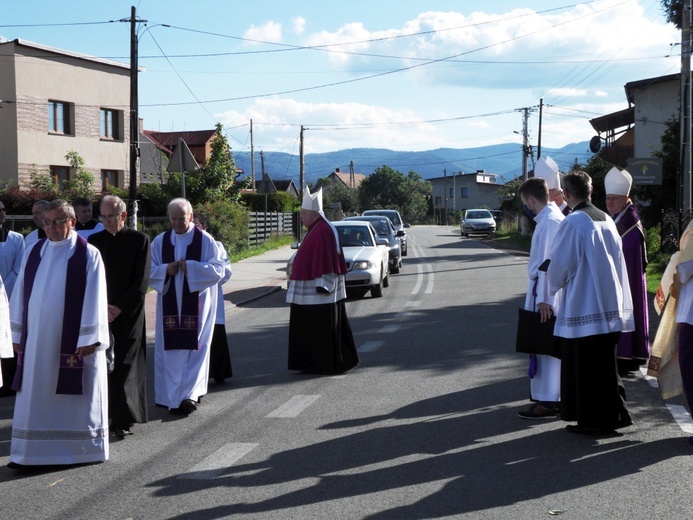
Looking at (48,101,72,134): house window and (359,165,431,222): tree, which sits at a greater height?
(48,101,72,134): house window

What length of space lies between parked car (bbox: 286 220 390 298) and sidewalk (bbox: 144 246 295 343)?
125 centimetres

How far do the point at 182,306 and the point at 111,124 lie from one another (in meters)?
34.4

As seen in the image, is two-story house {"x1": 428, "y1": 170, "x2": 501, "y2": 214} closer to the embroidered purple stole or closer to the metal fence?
the metal fence

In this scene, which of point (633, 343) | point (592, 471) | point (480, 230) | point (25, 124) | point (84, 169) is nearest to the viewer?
point (592, 471)

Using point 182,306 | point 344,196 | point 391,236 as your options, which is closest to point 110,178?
point 391,236

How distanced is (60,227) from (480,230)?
4814 centimetres

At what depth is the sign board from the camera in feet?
77.4

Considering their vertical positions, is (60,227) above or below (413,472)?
above

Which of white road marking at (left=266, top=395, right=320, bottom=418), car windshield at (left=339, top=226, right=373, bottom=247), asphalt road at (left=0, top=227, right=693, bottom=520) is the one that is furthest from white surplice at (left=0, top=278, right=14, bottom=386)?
car windshield at (left=339, top=226, right=373, bottom=247)

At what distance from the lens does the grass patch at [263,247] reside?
97.9 feet

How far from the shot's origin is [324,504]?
16.8 ft

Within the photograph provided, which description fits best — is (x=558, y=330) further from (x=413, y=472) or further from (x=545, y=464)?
(x=413, y=472)

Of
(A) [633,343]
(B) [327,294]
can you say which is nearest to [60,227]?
(B) [327,294]

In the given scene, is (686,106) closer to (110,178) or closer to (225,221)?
(225,221)
